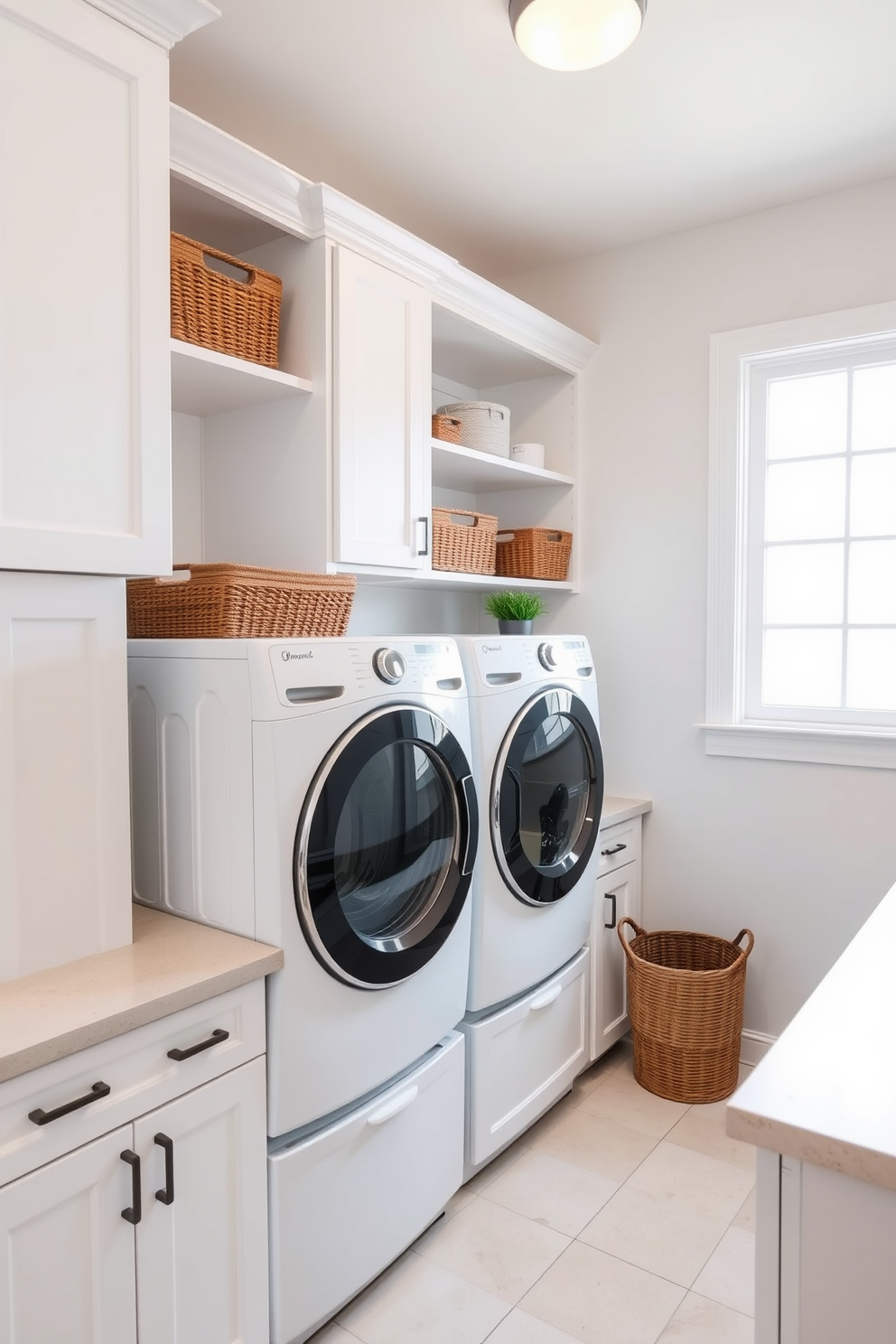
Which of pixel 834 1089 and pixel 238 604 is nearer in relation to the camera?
pixel 834 1089

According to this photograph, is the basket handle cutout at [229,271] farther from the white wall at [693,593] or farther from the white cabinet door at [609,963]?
the white cabinet door at [609,963]

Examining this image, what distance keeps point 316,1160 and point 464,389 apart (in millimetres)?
2525

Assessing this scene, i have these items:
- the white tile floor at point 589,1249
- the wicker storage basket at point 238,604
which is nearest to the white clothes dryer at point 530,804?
the wicker storage basket at point 238,604

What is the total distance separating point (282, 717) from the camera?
1.53 metres

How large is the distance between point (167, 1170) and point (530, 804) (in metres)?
1.18

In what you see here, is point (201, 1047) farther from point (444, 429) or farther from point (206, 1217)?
point (444, 429)

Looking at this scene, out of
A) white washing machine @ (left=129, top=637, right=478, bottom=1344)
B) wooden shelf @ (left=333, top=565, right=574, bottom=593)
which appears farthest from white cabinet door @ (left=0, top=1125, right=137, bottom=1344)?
wooden shelf @ (left=333, top=565, right=574, bottom=593)

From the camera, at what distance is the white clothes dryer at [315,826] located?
153 cm

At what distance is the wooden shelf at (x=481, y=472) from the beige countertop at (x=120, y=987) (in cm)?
146

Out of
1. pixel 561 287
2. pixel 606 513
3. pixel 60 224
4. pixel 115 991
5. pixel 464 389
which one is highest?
pixel 561 287

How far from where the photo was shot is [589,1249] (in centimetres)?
196

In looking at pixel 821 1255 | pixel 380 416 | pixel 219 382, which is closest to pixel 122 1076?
pixel 821 1255

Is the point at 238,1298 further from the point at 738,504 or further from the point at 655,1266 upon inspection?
the point at 738,504

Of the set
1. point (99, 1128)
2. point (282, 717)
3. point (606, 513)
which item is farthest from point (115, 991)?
point (606, 513)
